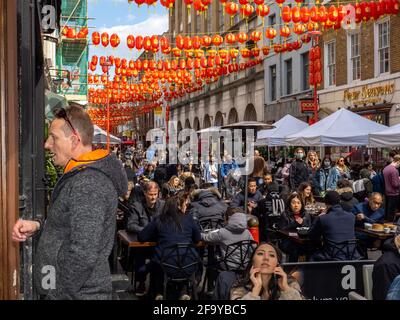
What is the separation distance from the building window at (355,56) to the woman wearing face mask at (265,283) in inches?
851

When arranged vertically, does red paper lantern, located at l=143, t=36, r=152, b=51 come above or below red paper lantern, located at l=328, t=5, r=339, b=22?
below

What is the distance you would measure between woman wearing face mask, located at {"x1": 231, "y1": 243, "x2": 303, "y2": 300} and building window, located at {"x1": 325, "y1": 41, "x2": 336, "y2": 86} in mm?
23848


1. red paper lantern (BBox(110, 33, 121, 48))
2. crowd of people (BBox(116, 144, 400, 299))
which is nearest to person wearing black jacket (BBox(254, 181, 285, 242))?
crowd of people (BBox(116, 144, 400, 299))

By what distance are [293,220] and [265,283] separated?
16.6 feet

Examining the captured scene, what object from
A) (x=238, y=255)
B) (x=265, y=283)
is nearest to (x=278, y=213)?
(x=238, y=255)

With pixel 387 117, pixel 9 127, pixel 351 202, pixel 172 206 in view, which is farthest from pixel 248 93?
pixel 9 127

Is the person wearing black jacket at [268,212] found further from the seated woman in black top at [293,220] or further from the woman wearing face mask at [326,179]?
the woman wearing face mask at [326,179]

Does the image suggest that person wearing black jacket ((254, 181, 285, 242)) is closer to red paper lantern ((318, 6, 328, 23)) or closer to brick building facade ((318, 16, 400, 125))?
red paper lantern ((318, 6, 328, 23))

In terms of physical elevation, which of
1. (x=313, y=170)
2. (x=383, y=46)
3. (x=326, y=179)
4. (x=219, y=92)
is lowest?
(x=326, y=179)

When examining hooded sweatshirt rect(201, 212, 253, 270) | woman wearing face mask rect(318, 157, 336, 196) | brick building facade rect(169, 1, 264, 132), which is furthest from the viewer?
brick building facade rect(169, 1, 264, 132)

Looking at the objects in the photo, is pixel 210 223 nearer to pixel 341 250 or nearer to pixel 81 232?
pixel 341 250

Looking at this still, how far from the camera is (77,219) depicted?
277 centimetres

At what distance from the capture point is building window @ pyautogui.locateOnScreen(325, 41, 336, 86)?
27092 mm

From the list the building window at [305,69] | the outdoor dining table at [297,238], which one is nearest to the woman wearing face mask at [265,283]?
the outdoor dining table at [297,238]
